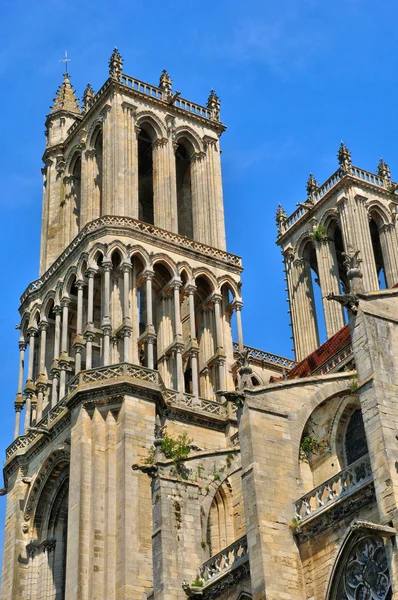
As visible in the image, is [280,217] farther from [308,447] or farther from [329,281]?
[308,447]

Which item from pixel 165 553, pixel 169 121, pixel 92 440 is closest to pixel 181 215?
pixel 169 121

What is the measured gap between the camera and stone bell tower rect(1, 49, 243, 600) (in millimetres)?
27688

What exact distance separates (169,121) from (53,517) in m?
14.1

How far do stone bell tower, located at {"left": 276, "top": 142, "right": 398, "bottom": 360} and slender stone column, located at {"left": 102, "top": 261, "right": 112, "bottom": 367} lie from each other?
871 cm

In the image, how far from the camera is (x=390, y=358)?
20.4 meters

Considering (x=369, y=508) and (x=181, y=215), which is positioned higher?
(x=181, y=215)

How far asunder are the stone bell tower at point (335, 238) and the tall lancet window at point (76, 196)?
8.13m

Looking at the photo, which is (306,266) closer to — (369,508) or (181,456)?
Answer: (181,456)

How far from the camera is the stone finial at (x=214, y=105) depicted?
39.9m

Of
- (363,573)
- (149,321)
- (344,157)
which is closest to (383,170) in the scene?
(344,157)

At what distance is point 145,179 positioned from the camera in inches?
1577

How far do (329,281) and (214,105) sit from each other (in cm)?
742

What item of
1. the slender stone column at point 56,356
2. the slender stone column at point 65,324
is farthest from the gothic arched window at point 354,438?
the slender stone column at point 65,324

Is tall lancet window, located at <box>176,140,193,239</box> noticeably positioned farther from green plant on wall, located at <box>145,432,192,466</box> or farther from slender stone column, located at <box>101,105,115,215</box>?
green plant on wall, located at <box>145,432,192,466</box>
